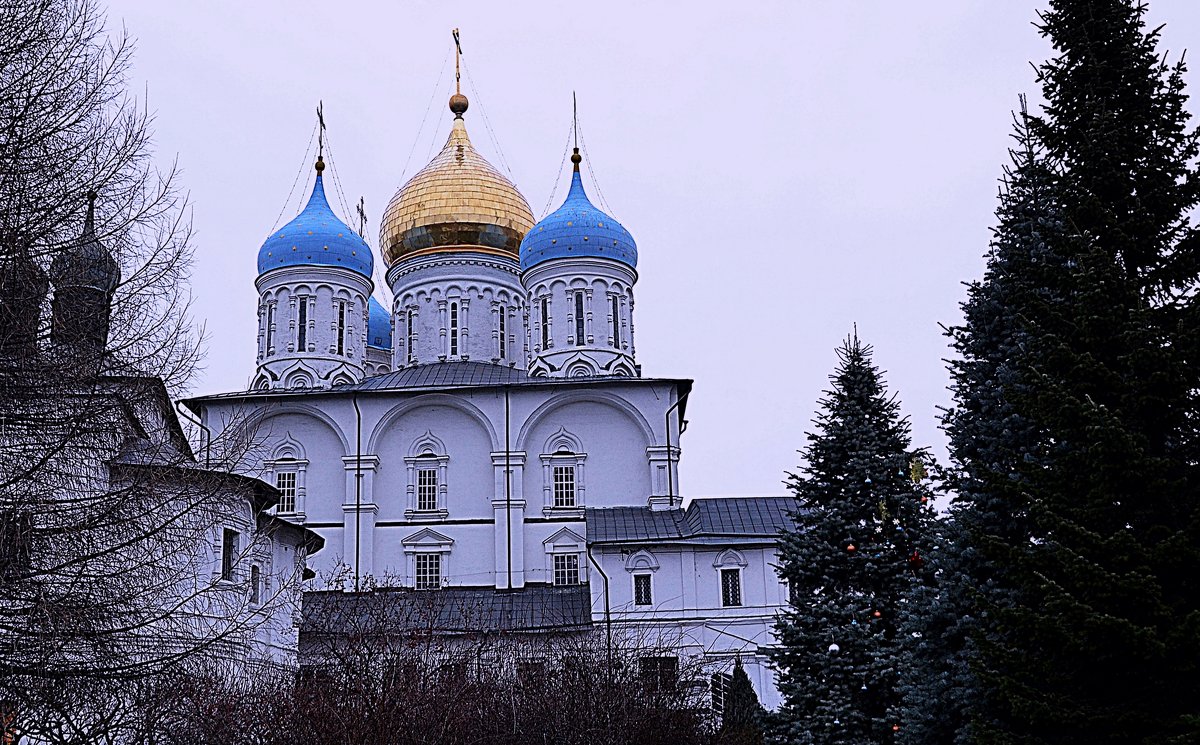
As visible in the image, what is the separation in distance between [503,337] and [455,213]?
4137mm

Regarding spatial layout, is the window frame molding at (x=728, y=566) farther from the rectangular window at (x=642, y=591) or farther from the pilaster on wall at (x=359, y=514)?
the pilaster on wall at (x=359, y=514)

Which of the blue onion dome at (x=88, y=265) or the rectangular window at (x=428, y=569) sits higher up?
the rectangular window at (x=428, y=569)

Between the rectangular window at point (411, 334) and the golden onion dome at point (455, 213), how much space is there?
81.9 inches

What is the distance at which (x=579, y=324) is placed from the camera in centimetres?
3509

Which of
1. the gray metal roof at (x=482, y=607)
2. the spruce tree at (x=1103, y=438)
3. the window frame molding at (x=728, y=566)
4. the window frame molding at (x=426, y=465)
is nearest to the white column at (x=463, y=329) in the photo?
the window frame molding at (x=426, y=465)

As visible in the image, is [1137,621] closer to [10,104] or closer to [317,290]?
[10,104]

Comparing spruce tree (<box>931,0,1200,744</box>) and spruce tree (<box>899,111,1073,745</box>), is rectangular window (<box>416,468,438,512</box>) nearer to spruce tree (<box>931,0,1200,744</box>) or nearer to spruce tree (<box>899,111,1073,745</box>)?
spruce tree (<box>899,111,1073,745</box>)

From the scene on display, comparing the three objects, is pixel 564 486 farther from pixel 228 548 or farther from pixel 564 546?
pixel 228 548

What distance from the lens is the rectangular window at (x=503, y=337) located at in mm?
38125

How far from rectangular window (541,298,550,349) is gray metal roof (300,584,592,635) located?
7.96m

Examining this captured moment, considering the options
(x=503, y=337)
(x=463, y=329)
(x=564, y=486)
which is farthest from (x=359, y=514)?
(x=503, y=337)

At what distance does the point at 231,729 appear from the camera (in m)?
13.5

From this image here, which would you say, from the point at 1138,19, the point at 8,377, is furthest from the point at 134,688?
the point at 1138,19

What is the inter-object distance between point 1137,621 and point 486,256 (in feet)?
107
